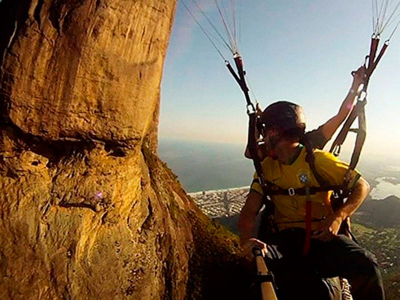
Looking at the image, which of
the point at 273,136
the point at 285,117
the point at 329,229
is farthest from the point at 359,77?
the point at 329,229

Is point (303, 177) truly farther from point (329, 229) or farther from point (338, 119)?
point (338, 119)

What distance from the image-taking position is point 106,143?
5.11m

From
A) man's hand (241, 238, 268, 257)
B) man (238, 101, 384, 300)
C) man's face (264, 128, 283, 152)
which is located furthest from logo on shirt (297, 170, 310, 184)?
man's hand (241, 238, 268, 257)

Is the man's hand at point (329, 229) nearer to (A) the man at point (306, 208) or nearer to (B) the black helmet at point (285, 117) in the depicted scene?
(A) the man at point (306, 208)

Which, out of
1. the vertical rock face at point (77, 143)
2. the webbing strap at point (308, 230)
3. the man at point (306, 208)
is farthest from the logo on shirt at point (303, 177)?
the vertical rock face at point (77, 143)

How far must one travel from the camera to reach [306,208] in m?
3.84

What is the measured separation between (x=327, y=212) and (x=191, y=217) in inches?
196

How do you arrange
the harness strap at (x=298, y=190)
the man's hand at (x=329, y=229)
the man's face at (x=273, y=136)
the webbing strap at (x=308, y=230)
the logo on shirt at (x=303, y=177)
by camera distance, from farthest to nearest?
1. the man's face at (x=273, y=136)
2. the logo on shirt at (x=303, y=177)
3. the harness strap at (x=298, y=190)
4. the webbing strap at (x=308, y=230)
5. the man's hand at (x=329, y=229)

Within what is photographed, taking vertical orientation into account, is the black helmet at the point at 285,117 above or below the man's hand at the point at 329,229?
above

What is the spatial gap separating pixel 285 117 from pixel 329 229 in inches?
55.6

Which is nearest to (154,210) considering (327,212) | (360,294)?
(327,212)

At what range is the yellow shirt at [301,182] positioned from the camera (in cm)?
392

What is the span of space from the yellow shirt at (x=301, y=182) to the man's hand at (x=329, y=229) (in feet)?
1.14

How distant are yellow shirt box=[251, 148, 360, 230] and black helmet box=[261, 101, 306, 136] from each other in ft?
1.09
